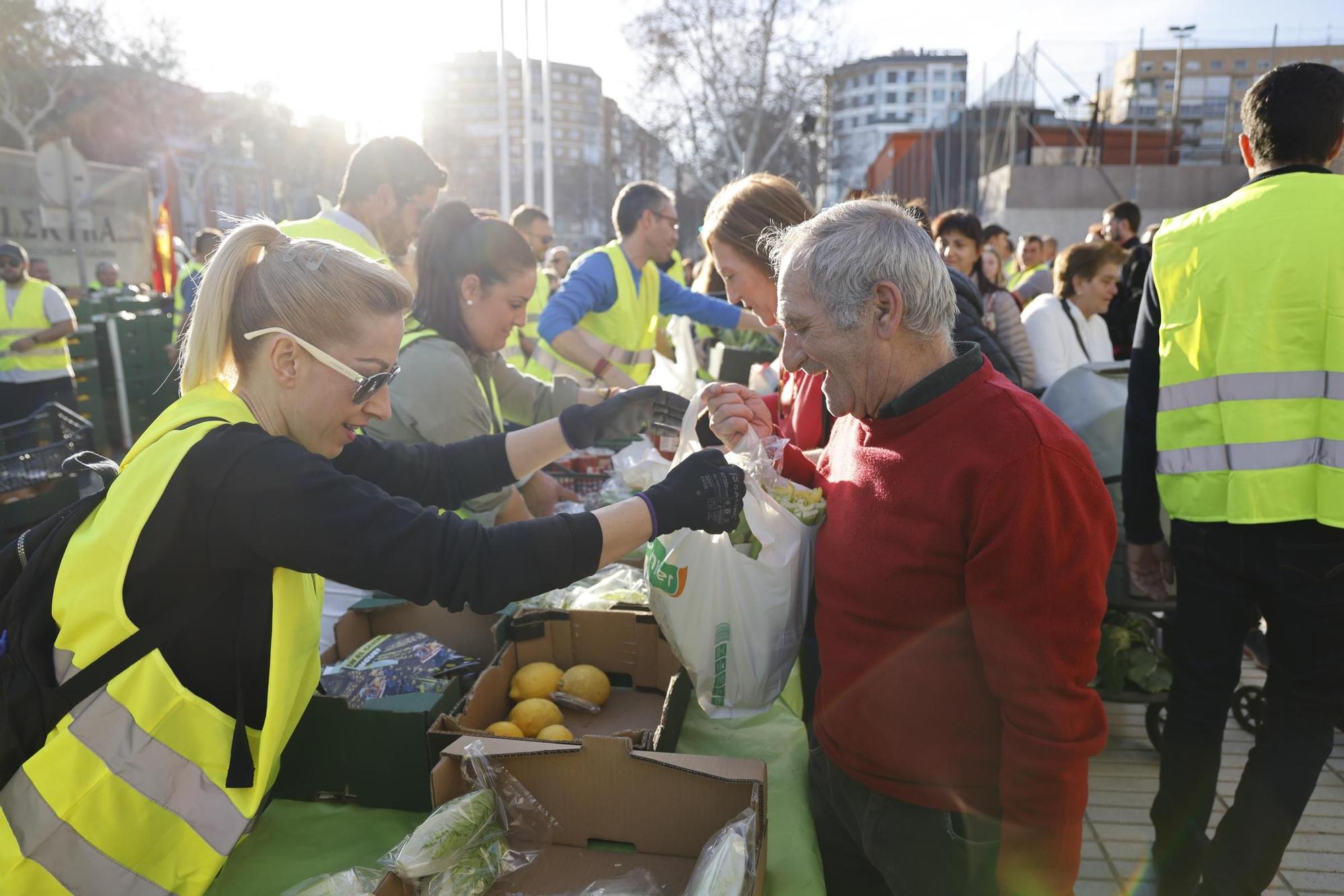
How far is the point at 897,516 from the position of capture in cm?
158

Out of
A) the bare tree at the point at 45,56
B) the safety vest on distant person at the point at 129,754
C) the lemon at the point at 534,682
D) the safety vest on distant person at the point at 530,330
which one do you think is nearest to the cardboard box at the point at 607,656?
the lemon at the point at 534,682

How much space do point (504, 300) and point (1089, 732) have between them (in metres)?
2.21

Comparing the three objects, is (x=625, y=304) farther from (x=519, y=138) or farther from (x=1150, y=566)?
(x=519, y=138)

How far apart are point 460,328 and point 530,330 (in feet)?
14.5

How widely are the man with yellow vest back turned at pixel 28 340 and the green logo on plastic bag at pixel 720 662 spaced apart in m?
7.83

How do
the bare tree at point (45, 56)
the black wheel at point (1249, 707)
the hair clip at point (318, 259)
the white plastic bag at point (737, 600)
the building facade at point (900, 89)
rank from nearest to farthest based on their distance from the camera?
the hair clip at point (318, 259) → the white plastic bag at point (737, 600) → the black wheel at point (1249, 707) → the bare tree at point (45, 56) → the building facade at point (900, 89)

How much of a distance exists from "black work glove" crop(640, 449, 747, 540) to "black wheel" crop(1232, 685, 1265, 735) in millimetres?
2788

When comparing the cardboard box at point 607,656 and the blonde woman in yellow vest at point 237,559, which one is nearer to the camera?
the blonde woman in yellow vest at point 237,559

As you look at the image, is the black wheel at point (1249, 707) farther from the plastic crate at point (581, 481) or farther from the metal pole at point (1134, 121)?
the metal pole at point (1134, 121)

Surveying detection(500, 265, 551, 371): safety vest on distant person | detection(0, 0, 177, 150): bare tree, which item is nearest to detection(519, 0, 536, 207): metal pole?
detection(500, 265, 551, 371): safety vest on distant person

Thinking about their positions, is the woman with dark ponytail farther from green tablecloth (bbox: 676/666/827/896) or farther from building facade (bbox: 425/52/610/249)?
building facade (bbox: 425/52/610/249)

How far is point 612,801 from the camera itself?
169 cm

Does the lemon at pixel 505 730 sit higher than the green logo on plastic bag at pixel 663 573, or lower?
lower

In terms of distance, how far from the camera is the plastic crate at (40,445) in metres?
3.35
